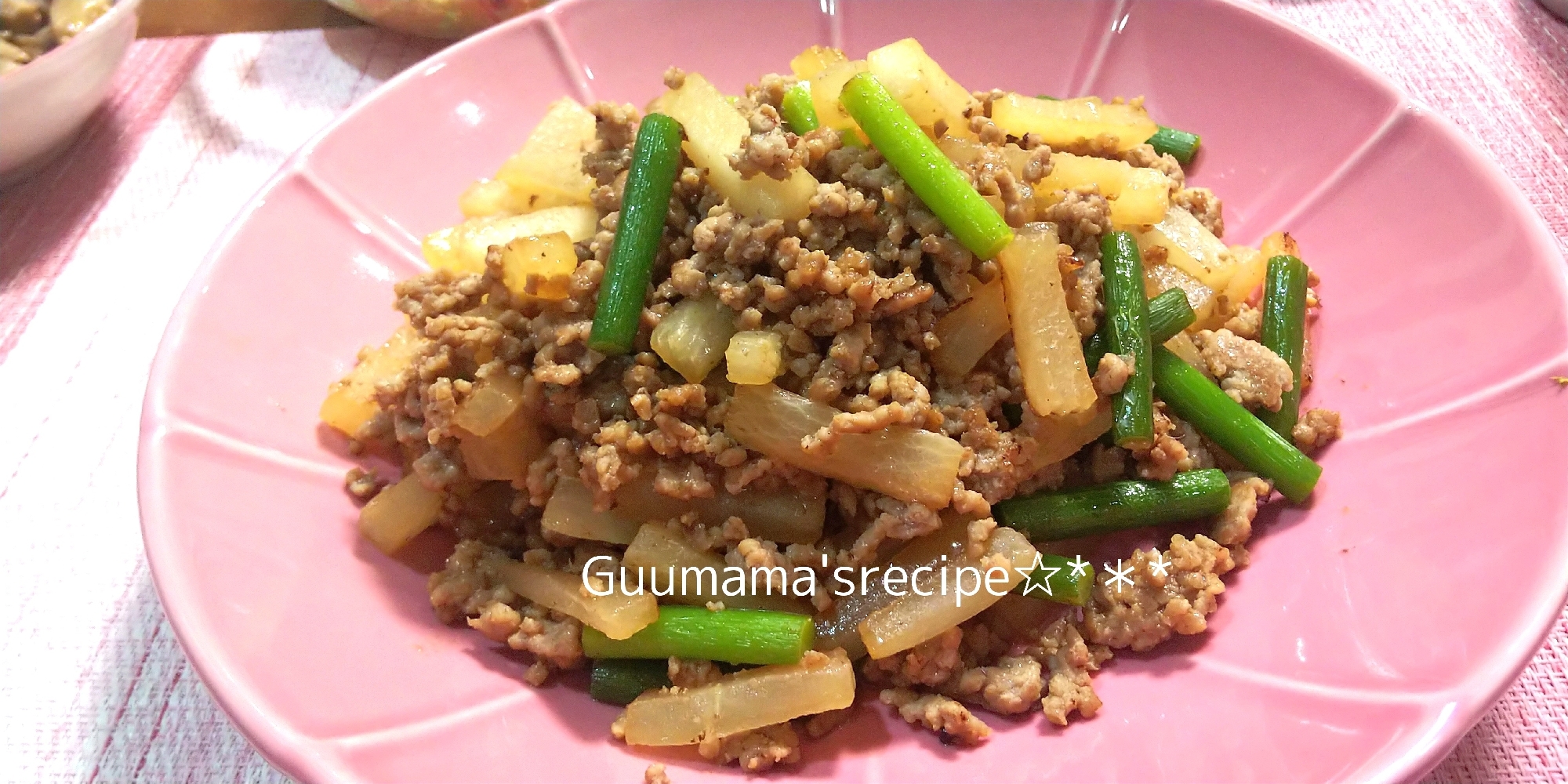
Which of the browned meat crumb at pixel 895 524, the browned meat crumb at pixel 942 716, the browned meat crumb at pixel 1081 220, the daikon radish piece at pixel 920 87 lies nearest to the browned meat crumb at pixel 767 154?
the daikon radish piece at pixel 920 87

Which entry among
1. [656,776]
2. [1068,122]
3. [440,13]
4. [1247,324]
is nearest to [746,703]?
[656,776]

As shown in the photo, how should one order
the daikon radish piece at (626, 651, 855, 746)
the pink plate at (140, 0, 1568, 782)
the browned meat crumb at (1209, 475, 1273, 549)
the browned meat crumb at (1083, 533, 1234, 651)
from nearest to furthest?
1. the pink plate at (140, 0, 1568, 782)
2. the daikon radish piece at (626, 651, 855, 746)
3. the browned meat crumb at (1083, 533, 1234, 651)
4. the browned meat crumb at (1209, 475, 1273, 549)

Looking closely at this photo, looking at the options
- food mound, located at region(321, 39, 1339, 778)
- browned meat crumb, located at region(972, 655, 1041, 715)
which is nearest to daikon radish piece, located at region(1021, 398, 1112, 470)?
food mound, located at region(321, 39, 1339, 778)

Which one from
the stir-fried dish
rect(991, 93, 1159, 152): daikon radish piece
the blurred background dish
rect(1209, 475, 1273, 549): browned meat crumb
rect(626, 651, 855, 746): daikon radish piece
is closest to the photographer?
rect(626, 651, 855, 746): daikon radish piece

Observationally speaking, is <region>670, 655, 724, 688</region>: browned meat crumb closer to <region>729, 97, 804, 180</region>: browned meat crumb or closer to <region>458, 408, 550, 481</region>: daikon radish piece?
<region>458, 408, 550, 481</region>: daikon radish piece

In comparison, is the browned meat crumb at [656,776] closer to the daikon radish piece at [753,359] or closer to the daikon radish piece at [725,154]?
the daikon radish piece at [753,359]

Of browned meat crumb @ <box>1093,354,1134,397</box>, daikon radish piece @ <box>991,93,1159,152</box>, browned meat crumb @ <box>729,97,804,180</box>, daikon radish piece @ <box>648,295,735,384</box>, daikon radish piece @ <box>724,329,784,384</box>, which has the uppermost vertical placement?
browned meat crumb @ <box>729,97,804,180</box>

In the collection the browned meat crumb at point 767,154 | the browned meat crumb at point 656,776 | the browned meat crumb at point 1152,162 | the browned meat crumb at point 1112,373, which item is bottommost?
→ the browned meat crumb at point 656,776
